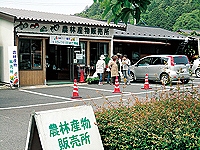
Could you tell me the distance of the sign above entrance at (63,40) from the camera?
60.4 feet

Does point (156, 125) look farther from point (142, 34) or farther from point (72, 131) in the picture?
point (142, 34)

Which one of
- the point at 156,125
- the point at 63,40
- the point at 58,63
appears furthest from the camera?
the point at 58,63

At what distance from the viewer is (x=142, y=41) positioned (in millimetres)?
25656

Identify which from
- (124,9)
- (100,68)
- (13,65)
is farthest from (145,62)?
(124,9)

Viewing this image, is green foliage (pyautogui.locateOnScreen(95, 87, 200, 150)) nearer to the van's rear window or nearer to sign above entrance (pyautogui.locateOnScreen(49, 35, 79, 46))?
sign above entrance (pyautogui.locateOnScreen(49, 35, 79, 46))

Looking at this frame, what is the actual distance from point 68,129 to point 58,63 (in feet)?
58.8

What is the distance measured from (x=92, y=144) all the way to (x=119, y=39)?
20.4 metres

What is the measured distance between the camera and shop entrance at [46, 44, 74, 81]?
21.3 metres

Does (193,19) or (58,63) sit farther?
(58,63)

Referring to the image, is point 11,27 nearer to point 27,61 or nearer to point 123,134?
point 27,61

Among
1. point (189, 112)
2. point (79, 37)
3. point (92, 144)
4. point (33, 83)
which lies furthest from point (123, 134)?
point (79, 37)

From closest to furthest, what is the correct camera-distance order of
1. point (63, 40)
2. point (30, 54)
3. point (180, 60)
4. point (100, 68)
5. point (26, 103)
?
point (26, 103) < point (30, 54) < point (63, 40) < point (100, 68) < point (180, 60)

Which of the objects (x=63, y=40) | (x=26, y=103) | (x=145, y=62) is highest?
(x=63, y=40)

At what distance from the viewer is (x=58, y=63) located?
2211cm
